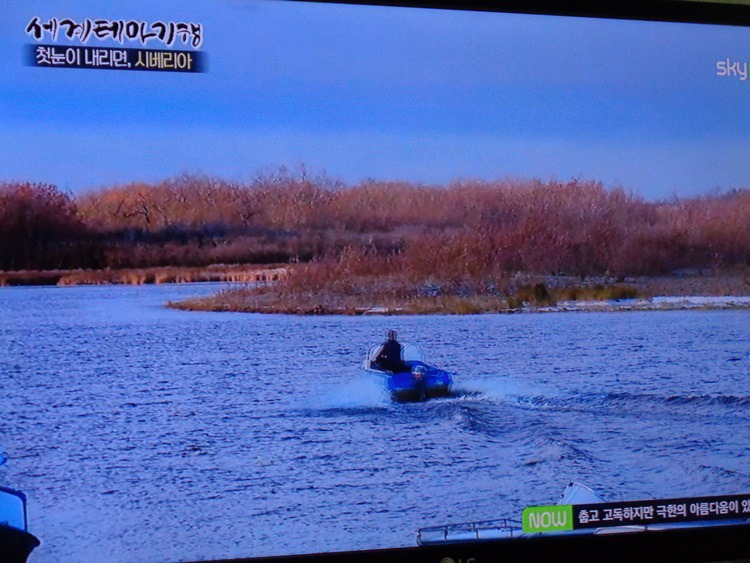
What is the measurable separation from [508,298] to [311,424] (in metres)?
0.49

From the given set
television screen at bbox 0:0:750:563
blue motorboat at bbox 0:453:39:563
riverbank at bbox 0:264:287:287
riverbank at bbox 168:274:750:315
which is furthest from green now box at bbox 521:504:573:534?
blue motorboat at bbox 0:453:39:563

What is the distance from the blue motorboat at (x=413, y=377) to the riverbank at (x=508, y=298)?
95mm

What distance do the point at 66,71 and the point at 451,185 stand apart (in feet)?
2.49

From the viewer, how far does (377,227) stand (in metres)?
1.61

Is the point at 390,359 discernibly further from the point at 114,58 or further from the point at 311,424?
the point at 114,58

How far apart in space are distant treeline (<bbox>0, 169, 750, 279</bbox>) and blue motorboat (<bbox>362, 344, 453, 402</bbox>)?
0.17 m

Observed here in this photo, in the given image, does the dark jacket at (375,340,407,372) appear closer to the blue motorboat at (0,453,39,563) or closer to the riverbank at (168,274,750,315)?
the riverbank at (168,274,750,315)

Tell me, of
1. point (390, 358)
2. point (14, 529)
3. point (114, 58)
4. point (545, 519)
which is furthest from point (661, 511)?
point (114, 58)

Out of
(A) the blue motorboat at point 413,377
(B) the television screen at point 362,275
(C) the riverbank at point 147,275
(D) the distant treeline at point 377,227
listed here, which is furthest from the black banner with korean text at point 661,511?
(C) the riverbank at point 147,275

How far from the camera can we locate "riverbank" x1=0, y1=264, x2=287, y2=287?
1503 millimetres

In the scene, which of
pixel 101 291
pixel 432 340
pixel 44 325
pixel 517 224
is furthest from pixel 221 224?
pixel 517 224

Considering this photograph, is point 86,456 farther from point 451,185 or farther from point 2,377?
point 451,185

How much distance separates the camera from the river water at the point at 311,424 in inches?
56.0

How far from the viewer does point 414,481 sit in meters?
1.51
